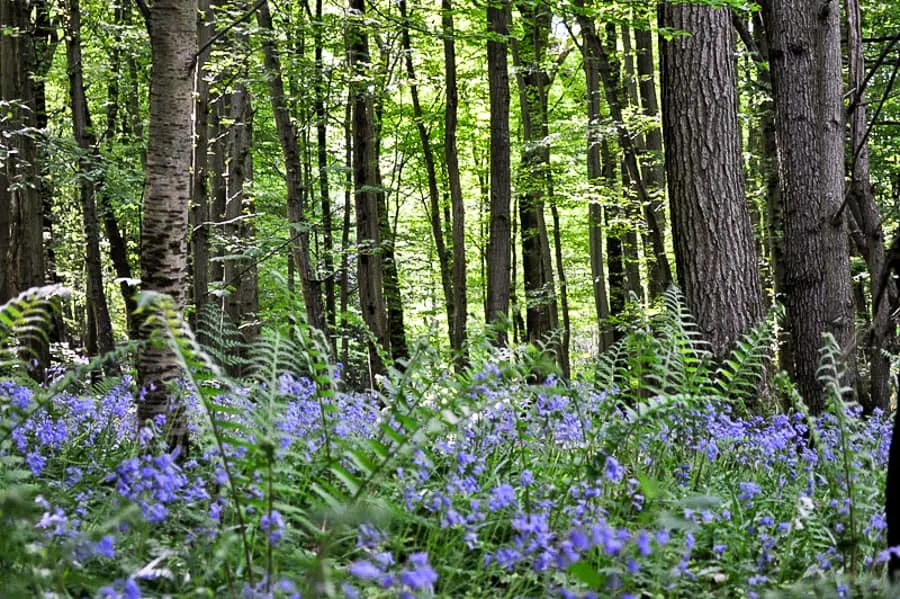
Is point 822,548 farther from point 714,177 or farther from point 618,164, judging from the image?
point 618,164

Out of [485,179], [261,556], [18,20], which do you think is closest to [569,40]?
[485,179]

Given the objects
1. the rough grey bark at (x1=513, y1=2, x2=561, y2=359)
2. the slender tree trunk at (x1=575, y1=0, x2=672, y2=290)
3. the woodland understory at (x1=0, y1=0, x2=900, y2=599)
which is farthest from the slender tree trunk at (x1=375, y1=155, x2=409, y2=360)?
the slender tree trunk at (x1=575, y1=0, x2=672, y2=290)

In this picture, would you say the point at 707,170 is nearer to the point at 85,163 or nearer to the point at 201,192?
the point at 201,192

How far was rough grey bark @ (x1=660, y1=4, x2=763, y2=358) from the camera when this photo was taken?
6.92 metres

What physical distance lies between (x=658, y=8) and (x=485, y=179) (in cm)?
1690

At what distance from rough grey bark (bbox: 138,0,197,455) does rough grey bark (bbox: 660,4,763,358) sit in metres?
4.39

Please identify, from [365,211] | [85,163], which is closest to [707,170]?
[365,211]

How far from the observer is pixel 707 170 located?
699cm

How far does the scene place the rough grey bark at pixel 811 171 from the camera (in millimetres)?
7168

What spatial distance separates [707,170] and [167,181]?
184 inches

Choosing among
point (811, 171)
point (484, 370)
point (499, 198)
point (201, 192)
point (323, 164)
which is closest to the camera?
point (484, 370)

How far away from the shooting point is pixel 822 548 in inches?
137

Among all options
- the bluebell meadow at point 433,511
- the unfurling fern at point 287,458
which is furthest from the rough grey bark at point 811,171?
the unfurling fern at point 287,458

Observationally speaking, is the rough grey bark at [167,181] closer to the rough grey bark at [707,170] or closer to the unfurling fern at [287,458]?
the unfurling fern at [287,458]
